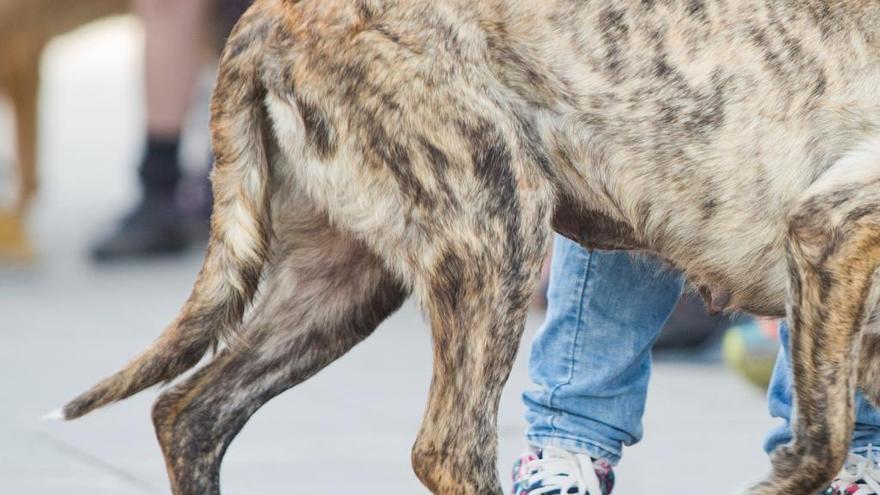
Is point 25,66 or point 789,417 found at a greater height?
point 25,66

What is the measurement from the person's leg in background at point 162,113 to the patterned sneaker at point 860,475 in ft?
14.3

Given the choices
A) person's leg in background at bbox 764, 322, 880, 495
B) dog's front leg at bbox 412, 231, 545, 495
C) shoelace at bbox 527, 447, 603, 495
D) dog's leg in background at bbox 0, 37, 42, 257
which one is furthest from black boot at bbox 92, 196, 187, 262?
dog's front leg at bbox 412, 231, 545, 495

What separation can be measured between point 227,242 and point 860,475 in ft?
4.55

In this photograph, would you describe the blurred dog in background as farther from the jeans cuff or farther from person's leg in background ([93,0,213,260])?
the jeans cuff

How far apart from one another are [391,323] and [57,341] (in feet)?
4.16

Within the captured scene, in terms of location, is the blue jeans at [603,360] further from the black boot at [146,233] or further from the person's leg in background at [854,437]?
the black boot at [146,233]

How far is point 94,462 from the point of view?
4227 mm

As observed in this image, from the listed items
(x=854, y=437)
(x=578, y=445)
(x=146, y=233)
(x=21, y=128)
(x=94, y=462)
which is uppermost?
(x=21, y=128)

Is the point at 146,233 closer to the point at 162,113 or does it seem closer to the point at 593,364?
the point at 162,113

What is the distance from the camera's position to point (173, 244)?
7609 mm

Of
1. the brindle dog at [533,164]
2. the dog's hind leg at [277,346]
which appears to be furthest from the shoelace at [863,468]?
the dog's hind leg at [277,346]

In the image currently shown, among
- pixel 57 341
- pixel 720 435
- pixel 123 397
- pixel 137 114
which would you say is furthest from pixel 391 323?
pixel 137 114

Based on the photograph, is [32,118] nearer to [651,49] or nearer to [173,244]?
[173,244]

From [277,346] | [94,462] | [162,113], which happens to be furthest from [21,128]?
[277,346]
